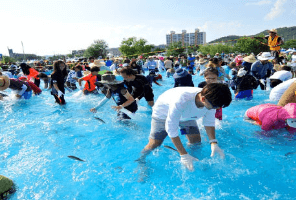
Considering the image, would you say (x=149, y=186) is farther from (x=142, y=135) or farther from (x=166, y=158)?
(x=142, y=135)

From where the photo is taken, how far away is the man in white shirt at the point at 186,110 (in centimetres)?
175

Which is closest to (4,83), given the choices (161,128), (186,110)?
(161,128)

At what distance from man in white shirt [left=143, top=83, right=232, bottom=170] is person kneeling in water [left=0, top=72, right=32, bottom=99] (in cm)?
587

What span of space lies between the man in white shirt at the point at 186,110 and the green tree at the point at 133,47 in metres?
47.9

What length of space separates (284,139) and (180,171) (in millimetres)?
2208

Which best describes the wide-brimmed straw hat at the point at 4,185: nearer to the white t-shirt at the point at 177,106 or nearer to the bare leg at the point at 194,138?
the white t-shirt at the point at 177,106

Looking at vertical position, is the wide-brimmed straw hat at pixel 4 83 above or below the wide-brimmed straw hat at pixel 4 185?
above

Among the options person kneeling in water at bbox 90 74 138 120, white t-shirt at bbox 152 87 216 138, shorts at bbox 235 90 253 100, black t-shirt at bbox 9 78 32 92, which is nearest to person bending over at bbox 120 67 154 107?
person kneeling in water at bbox 90 74 138 120

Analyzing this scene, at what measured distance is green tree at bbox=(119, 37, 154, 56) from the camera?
4909 cm

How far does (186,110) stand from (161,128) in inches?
19.5

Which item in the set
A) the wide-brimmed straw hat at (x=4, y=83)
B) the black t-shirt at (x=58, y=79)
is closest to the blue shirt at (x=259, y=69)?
the black t-shirt at (x=58, y=79)

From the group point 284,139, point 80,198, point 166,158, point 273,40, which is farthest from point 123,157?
point 273,40

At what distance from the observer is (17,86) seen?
6941 millimetres

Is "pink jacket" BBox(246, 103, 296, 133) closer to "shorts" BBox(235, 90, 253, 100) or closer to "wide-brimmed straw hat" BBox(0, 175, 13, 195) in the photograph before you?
"shorts" BBox(235, 90, 253, 100)
